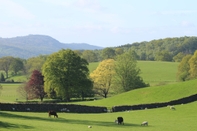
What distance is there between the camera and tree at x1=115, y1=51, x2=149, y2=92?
87.5 metres

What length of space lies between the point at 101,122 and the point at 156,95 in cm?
2446

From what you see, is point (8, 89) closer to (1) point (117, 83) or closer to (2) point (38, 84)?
(2) point (38, 84)

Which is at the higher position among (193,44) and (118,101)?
(193,44)

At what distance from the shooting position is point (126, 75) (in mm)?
88500

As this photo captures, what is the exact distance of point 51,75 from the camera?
74375 millimetres

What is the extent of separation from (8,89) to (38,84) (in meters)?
30.8

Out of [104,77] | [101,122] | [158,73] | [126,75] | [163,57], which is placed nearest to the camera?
[101,122]

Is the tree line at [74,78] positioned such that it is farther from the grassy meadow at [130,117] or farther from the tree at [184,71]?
the tree at [184,71]

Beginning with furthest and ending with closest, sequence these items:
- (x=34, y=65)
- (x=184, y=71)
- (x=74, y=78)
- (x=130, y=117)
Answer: (x=34, y=65), (x=184, y=71), (x=74, y=78), (x=130, y=117)

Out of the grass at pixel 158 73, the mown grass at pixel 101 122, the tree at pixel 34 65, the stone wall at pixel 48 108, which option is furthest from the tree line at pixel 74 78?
the tree at pixel 34 65

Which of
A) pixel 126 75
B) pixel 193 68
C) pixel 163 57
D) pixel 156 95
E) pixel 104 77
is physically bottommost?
pixel 156 95

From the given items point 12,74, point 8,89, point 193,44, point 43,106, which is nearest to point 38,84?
point 8,89

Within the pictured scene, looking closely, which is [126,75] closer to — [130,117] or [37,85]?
[37,85]

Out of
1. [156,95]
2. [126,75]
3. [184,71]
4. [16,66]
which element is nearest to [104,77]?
[126,75]
